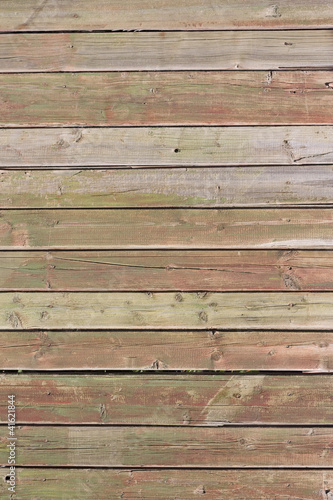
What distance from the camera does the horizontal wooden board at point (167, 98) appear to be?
2.27 metres

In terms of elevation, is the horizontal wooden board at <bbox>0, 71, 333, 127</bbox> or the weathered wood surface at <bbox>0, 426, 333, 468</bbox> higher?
the horizontal wooden board at <bbox>0, 71, 333, 127</bbox>

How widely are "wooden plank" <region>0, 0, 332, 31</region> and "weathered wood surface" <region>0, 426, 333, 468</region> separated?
2411mm

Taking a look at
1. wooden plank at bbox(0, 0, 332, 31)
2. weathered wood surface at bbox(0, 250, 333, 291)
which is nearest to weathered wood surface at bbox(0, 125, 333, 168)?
weathered wood surface at bbox(0, 250, 333, 291)

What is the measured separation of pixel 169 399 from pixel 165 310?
522 mm

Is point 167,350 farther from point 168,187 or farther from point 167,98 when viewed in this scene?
Answer: point 167,98

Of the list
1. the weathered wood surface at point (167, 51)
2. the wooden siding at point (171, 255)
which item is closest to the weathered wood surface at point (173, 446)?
the wooden siding at point (171, 255)

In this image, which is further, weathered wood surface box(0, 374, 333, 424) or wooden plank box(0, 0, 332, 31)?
wooden plank box(0, 0, 332, 31)

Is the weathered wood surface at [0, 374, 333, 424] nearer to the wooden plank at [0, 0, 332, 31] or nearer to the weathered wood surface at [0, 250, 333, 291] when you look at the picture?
the weathered wood surface at [0, 250, 333, 291]

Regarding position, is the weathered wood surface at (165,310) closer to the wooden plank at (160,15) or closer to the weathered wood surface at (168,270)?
the weathered wood surface at (168,270)

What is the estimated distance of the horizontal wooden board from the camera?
2.27m

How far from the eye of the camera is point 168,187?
2250 mm

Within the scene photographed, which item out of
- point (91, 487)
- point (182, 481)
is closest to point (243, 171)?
point (182, 481)

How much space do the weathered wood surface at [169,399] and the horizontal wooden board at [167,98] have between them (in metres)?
1.53

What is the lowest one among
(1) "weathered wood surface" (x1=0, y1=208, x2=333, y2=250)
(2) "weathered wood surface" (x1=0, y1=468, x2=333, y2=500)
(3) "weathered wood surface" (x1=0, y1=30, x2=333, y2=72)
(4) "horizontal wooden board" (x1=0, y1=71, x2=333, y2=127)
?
(2) "weathered wood surface" (x1=0, y1=468, x2=333, y2=500)
